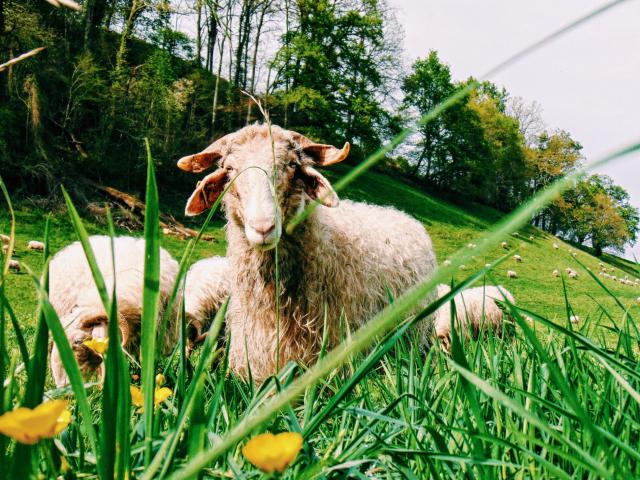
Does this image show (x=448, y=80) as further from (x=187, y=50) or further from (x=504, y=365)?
(x=504, y=365)

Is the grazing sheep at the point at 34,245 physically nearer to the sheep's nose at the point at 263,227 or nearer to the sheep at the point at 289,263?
the sheep at the point at 289,263

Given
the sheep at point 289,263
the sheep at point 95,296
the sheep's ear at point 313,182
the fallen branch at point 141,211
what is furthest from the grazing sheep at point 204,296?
the fallen branch at point 141,211

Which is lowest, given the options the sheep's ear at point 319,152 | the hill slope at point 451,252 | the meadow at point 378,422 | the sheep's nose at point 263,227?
the hill slope at point 451,252

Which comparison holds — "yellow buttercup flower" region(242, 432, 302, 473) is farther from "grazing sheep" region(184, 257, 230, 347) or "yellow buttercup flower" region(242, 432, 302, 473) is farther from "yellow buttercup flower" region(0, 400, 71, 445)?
"grazing sheep" region(184, 257, 230, 347)

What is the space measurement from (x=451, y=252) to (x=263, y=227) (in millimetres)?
17602

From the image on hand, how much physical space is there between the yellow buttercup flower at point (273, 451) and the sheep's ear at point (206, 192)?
2995 mm

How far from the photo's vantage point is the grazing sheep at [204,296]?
4.48 meters

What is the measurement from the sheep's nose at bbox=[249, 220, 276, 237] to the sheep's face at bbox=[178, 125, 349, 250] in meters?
0.22

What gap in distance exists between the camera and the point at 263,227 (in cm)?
245

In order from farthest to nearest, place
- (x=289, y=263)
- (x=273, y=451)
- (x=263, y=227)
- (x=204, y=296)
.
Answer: (x=204, y=296) < (x=289, y=263) < (x=263, y=227) < (x=273, y=451)

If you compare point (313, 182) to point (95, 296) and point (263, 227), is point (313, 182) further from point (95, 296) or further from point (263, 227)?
point (95, 296)

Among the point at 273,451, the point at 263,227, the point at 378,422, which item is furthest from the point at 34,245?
the point at 273,451

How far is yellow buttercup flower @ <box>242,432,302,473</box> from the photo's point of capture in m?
0.38

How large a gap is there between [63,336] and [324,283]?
2.71 m
